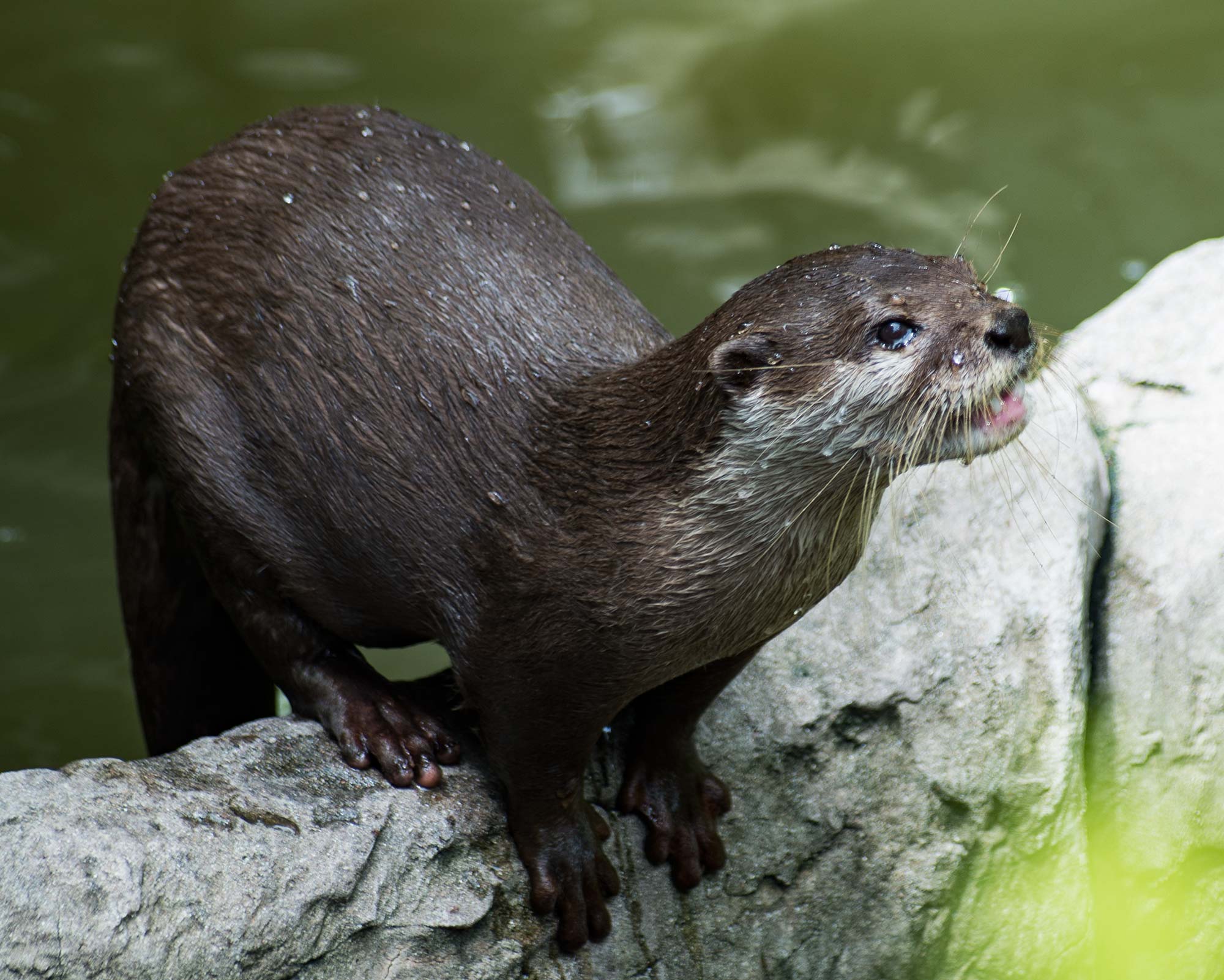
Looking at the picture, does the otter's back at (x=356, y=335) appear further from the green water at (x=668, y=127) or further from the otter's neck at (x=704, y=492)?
the green water at (x=668, y=127)

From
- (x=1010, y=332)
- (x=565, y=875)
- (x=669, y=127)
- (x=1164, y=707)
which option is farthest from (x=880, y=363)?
Answer: (x=669, y=127)

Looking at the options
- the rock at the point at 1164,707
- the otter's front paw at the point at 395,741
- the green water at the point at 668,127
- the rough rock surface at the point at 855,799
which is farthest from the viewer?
the green water at the point at 668,127

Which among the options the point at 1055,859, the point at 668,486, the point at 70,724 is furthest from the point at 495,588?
the point at 70,724

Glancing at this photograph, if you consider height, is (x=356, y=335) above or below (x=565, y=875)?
above

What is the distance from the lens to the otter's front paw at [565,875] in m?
2.32

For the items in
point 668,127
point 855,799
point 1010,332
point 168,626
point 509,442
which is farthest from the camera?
point 668,127

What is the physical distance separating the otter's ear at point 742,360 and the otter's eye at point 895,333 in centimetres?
14

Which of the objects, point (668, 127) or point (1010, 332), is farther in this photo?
point (668, 127)

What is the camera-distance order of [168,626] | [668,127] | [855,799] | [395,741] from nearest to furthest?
[395,741], [855,799], [168,626], [668,127]

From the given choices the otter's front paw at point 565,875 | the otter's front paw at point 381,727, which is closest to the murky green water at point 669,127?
the otter's front paw at point 381,727

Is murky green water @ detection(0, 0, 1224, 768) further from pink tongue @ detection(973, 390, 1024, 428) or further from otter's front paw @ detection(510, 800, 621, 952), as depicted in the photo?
pink tongue @ detection(973, 390, 1024, 428)

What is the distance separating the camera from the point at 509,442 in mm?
2236

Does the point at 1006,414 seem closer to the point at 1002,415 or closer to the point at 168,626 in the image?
the point at 1002,415

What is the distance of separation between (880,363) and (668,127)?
→ 152 inches
